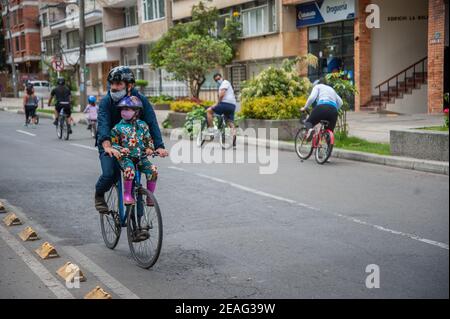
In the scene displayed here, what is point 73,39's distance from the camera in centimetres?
6788

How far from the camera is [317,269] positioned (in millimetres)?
6008

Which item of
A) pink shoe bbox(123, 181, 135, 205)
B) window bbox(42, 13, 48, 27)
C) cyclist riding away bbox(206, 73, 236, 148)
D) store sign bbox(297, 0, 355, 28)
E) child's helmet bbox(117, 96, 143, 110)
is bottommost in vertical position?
pink shoe bbox(123, 181, 135, 205)

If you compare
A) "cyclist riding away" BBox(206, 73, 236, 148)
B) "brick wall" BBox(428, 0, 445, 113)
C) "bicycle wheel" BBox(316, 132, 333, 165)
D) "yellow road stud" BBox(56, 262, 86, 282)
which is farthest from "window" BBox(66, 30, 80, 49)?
"yellow road stud" BBox(56, 262, 86, 282)

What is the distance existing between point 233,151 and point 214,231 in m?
8.61

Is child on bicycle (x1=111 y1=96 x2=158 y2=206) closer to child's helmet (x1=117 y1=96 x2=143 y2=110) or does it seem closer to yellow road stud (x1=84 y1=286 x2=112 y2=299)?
child's helmet (x1=117 y1=96 x2=143 y2=110)

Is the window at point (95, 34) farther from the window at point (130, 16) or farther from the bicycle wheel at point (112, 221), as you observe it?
the bicycle wheel at point (112, 221)

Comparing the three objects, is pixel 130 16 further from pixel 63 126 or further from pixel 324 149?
pixel 324 149

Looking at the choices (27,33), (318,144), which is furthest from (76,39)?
(318,144)

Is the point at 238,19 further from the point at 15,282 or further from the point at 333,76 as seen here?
the point at 15,282

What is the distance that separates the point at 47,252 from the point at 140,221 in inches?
41.0

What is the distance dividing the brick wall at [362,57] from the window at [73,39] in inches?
1740

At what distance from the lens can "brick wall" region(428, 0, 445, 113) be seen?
2262cm

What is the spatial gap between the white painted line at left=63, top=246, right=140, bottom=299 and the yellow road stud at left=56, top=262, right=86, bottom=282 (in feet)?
0.59

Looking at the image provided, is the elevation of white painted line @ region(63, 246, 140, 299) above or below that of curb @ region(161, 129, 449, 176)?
below
